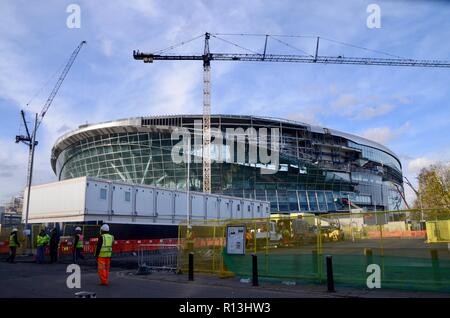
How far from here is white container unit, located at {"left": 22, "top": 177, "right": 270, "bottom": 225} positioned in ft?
92.0

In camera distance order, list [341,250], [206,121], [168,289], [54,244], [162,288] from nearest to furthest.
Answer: [168,289] → [162,288] → [341,250] → [54,244] → [206,121]

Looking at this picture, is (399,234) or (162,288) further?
(399,234)

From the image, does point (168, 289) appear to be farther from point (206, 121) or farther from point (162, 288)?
point (206, 121)

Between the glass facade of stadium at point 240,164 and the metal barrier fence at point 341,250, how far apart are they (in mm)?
55027

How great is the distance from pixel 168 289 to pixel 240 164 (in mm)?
64007

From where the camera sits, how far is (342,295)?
36.4 ft

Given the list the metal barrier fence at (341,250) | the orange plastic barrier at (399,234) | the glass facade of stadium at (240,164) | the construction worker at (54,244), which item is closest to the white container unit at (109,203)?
the construction worker at (54,244)

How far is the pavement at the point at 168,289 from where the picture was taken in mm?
11031

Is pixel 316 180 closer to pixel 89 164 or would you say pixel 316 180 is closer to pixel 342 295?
pixel 89 164

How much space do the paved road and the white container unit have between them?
41.0ft

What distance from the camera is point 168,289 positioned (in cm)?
1241

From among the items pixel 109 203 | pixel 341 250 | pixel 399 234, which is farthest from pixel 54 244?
pixel 399 234
